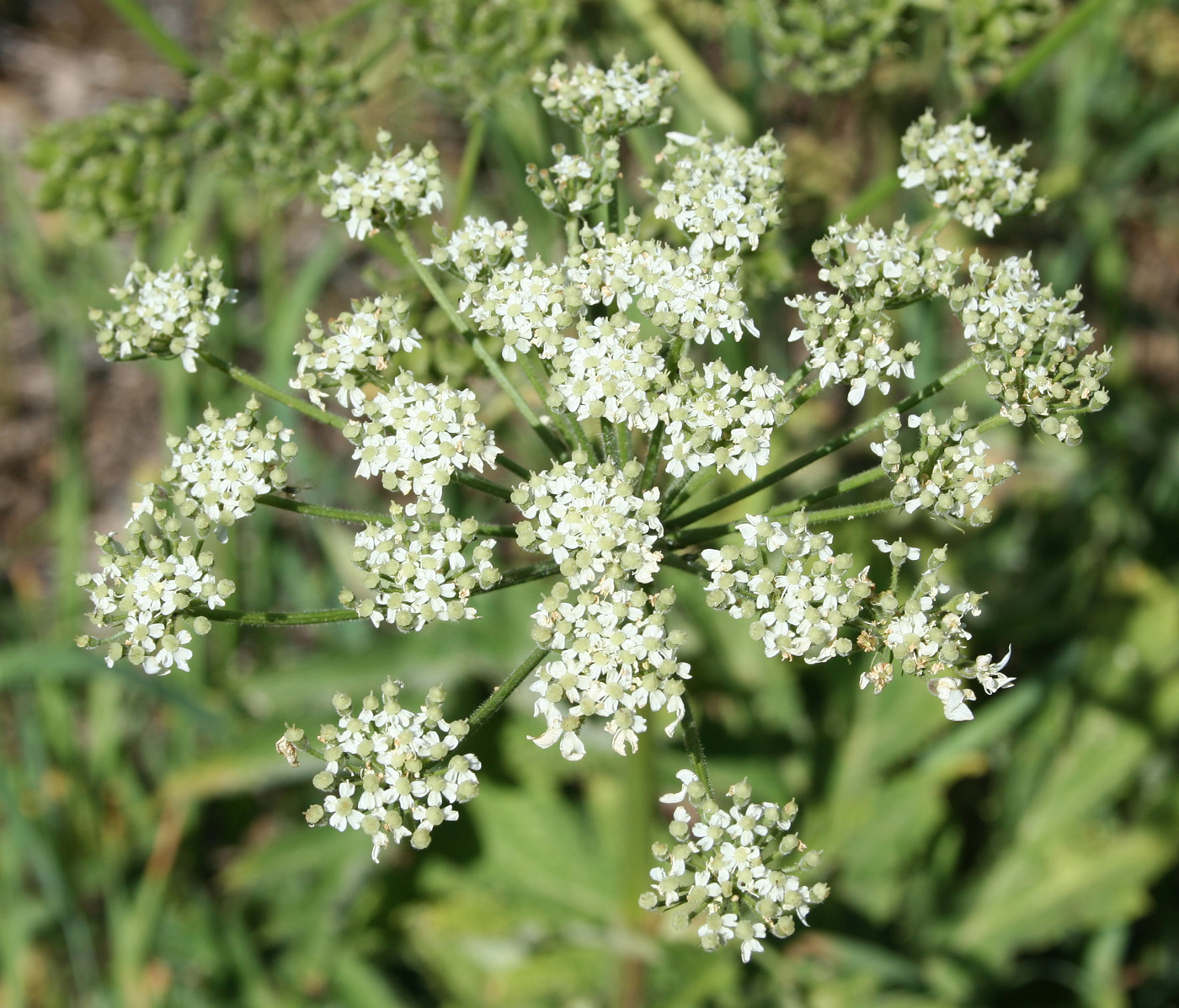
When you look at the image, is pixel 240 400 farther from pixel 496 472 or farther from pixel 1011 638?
pixel 1011 638

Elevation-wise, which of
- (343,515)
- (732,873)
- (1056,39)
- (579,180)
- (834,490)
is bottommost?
(732,873)

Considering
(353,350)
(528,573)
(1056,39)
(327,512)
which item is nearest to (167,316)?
(353,350)

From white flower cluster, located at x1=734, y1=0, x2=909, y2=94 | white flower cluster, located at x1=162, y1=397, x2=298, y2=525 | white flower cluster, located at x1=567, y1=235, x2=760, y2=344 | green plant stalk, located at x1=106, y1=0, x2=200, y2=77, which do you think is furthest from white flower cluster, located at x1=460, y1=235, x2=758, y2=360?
green plant stalk, located at x1=106, y1=0, x2=200, y2=77

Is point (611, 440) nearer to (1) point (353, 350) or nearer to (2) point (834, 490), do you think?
(2) point (834, 490)

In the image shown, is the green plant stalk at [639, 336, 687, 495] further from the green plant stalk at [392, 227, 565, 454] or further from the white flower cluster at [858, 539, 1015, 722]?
the white flower cluster at [858, 539, 1015, 722]

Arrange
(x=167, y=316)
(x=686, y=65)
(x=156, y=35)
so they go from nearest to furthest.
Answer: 1. (x=167, y=316)
2. (x=156, y=35)
3. (x=686, y=65)

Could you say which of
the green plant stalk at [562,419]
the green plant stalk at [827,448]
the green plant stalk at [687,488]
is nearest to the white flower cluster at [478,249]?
the green plant stalk at [562,419]

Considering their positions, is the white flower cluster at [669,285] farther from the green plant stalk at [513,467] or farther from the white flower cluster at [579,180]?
the green plant stalk at [513,467]
